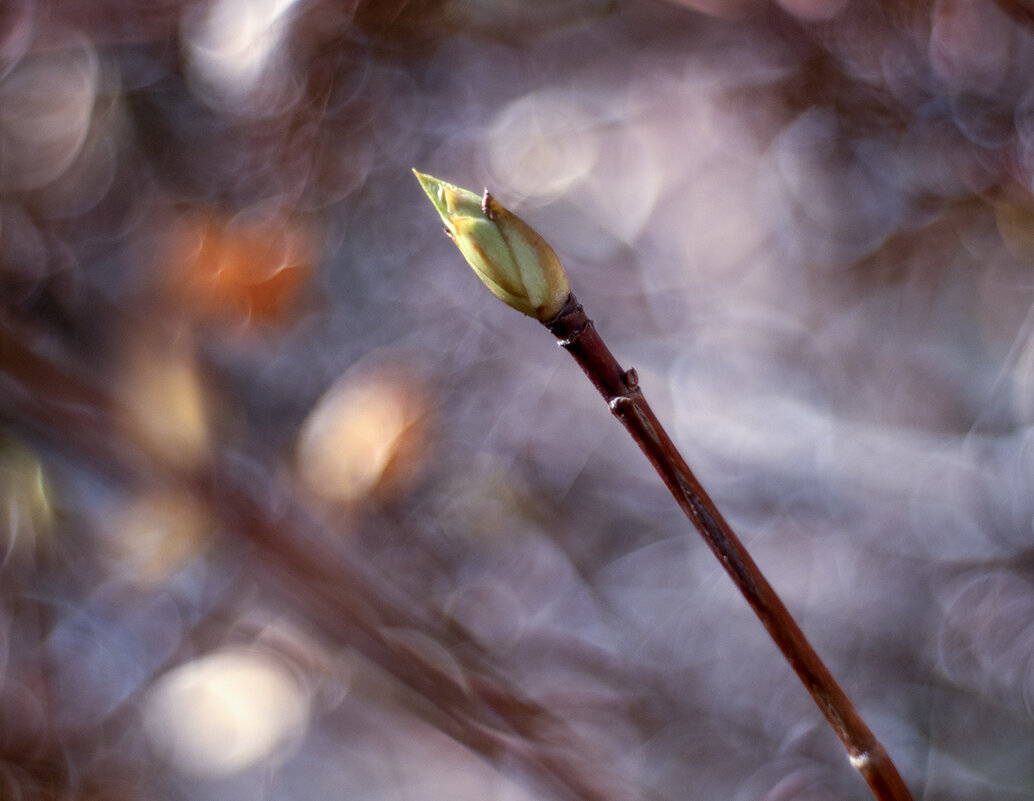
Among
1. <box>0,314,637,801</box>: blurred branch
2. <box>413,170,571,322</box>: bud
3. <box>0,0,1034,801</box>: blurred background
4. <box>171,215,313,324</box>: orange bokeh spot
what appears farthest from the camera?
<box>171,215,313,324</box>: orange bokeh spot

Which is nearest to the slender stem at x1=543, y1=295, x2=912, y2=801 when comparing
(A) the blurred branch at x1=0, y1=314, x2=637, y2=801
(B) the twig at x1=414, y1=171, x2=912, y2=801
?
(B) the twig at x1=414, y1=171, x2=912, y2=801

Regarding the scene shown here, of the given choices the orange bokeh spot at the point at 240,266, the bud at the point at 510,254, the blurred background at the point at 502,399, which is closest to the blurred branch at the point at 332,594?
the blurred background at the point at 502,399

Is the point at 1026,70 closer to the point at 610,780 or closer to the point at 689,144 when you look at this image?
the point at 689,144

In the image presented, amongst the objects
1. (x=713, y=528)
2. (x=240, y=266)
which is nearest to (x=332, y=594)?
(x=713, y=528)

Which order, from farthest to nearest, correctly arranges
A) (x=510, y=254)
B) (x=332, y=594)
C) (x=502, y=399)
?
(x=502, y=399)
(x=332, y=594)
(x=510, y=254)

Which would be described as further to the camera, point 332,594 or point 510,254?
point 332,594

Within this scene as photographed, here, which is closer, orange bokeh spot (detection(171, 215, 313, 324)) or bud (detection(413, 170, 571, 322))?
bud (detection(413, 170, 571, 322))

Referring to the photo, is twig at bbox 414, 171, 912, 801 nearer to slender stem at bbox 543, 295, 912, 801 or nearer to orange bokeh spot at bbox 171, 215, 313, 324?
slender stem at bbox 543, 295, 912, 801

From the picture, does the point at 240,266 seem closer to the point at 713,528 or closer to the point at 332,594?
the point at 332,594
